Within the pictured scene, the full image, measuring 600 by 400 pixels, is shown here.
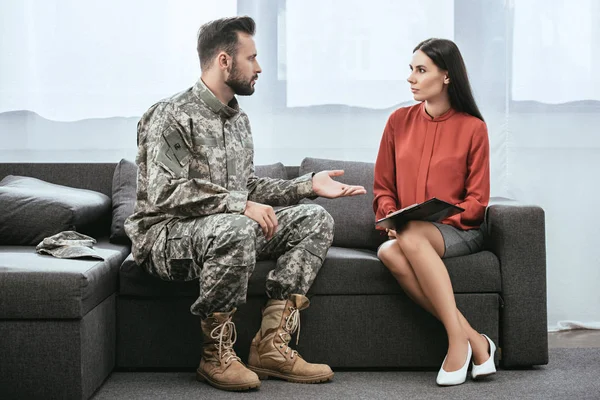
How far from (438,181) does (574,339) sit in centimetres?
110

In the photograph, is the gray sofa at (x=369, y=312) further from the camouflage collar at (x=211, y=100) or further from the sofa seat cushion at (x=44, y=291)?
the camouflage collar at (x=211, y=100)

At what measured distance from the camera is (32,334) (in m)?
2.32

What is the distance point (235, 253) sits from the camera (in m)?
2.46

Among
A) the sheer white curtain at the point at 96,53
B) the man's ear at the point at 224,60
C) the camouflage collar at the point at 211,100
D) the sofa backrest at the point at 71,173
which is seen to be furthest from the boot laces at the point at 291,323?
the sheer white curtain at the point at 96,53

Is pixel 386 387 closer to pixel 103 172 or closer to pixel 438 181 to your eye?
pixel 438 181

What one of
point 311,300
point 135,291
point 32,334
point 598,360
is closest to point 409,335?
point 311,300

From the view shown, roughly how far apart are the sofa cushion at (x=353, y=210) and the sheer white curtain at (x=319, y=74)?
0.32 metres

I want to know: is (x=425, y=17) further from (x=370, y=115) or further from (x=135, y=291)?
(x=135, y=291)

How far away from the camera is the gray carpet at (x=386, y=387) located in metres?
2.46

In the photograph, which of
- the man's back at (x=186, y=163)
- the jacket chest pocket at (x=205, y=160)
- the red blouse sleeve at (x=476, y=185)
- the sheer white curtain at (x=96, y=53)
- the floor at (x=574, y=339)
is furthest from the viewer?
the sheer white curtain at (x=96, y=53)

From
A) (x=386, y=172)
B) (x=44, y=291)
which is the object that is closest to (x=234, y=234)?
(x=44, y=291)

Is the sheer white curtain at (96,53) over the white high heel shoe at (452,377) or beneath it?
over

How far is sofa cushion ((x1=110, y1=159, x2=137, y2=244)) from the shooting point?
3156 mm

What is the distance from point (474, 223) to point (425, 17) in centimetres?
123
